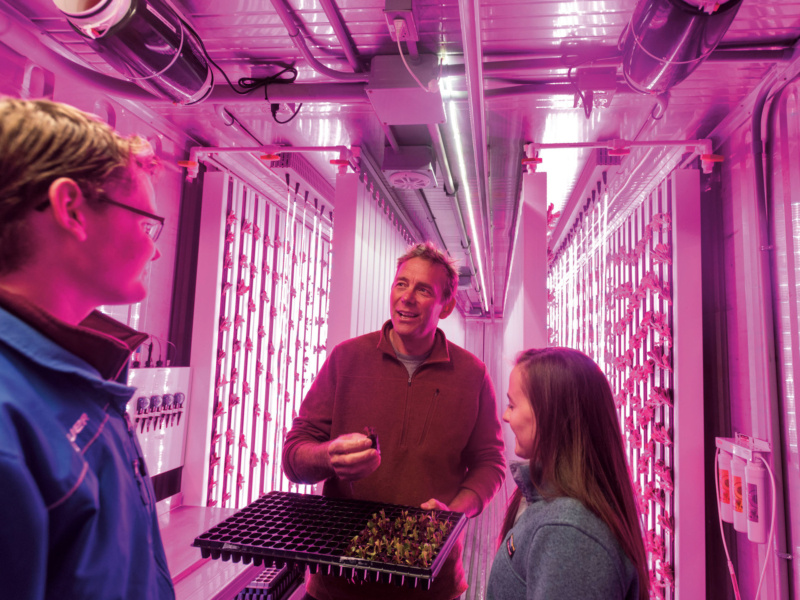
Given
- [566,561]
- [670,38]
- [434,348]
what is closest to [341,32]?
[670,38]

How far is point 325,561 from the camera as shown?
1.19 m

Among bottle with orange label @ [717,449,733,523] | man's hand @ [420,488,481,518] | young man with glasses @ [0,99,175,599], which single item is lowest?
bottle with orange label @ [717,449,733,523]

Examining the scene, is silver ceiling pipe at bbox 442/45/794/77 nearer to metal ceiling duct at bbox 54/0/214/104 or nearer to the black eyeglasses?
metal ceiling duct at bbox 54/0/214/104

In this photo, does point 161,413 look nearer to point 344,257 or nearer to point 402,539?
point 344,257

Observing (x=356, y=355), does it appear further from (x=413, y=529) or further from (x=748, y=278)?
(x=748, y=278)

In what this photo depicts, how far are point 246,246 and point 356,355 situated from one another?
2.60 meters

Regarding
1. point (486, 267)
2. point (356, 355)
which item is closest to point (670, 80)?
point (356, 355)

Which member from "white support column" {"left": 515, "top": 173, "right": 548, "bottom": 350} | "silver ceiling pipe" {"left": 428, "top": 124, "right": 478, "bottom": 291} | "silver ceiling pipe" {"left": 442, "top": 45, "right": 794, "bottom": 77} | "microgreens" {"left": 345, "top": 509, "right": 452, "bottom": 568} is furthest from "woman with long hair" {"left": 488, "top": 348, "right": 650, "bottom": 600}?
"silver ceiling pipe" {"left": 428, "top": 124, "right": 478, "bottom": 291}

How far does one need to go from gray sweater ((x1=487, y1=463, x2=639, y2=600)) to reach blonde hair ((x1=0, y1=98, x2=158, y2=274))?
3.72ft

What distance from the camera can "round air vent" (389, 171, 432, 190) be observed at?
11.8ft

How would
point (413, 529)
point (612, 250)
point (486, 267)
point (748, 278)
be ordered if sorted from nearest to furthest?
point (413, 529), point (748, 278), point (612, 250), point (486, 267)

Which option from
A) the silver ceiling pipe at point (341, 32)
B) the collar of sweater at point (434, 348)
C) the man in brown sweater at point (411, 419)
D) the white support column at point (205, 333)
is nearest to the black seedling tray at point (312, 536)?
the man in brown sweater at point (411, 419)

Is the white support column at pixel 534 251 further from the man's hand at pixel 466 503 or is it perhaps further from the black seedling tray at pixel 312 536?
the black seedling tray at pixel 312 536

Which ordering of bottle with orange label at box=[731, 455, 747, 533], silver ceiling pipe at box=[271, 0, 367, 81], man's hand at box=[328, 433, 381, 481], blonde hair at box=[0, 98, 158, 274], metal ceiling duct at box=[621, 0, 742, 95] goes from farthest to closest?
bottle with orange label at box=[731, 455, 747, 533] → silver ceiling pipe at box=[271, 0, 367, 81] → metal ceiling duct at box=[621, 0, 742, 95] → man's hand at box=[328, 433, 381, 481] → blonde hair at box=[0, 98, 158, 274]
